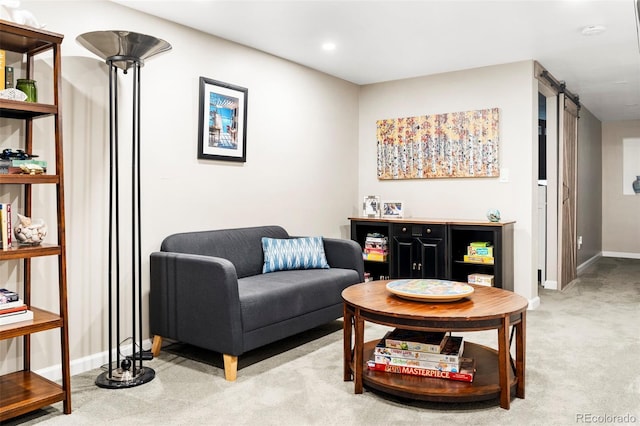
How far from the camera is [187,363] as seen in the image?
9.95 feet

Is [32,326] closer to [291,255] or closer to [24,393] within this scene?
[24,393]

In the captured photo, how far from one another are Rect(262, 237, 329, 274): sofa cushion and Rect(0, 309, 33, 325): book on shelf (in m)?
1.75

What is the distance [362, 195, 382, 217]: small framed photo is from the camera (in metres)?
5.09

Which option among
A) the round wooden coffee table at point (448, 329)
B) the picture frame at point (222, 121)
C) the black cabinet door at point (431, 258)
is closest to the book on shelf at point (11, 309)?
the round wooden coffee table at point (448, 329)

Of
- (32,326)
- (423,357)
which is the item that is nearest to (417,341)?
(423,357)

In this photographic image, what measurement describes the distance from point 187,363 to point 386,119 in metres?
3.42

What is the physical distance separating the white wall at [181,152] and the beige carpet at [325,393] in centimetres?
61

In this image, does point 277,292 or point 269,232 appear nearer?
point 277,292

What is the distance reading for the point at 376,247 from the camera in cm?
489

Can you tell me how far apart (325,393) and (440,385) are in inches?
23.3

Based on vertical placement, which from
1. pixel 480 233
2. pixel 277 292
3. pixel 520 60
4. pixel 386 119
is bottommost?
pixel 277 292

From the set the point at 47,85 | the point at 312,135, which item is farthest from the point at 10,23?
the point at 312,135

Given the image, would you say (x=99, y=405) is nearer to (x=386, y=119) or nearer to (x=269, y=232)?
(x=269, y=232)

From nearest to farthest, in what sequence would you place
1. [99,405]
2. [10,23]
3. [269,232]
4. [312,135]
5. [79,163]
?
1. [10,23]
2. [99,405]
3. [79,163]
4. [269,232]
5. [312,135]
